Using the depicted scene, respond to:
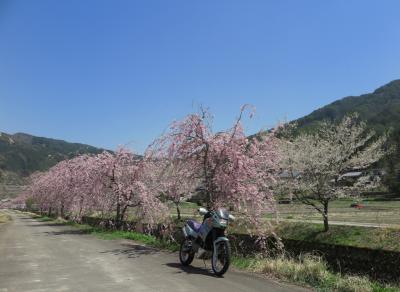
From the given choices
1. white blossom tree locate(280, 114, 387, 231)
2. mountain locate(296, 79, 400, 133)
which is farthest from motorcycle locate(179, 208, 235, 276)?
mountain locate(296, 79, 400, 133)

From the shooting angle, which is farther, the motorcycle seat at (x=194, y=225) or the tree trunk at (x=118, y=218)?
the tree trunk at (x=118, y=218)

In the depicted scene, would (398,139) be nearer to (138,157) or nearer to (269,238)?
(138,157)

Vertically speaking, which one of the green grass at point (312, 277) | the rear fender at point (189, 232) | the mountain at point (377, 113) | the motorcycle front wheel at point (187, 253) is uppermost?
the mountain at point (377, 113)

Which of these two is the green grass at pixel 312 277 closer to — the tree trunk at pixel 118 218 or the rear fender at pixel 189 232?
the rear fender at pixel 189 232

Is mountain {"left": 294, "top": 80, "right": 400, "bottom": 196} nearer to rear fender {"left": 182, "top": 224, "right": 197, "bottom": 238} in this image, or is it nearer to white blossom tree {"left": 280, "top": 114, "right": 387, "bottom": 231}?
white blossom tree {"left": 280, "top": 114, "right": 387, "bottom": 231}

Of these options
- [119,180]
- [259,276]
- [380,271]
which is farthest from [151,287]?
[119,180]

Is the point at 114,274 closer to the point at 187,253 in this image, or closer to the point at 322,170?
the point at 187,253

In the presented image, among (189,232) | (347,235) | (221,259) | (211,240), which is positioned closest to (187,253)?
(189,232)

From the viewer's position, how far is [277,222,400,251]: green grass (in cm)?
1307

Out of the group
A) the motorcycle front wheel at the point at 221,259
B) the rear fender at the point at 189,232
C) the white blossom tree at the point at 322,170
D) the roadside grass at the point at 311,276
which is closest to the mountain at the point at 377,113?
the white blossom tree at the point at 322,170

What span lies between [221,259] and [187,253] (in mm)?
1574

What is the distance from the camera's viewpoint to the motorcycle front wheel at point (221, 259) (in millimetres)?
9594

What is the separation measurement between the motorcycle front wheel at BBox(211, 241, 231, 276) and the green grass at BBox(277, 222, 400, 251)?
5.51 metres

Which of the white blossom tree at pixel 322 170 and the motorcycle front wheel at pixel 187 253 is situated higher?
the white blossom tree at pixel 322 170
